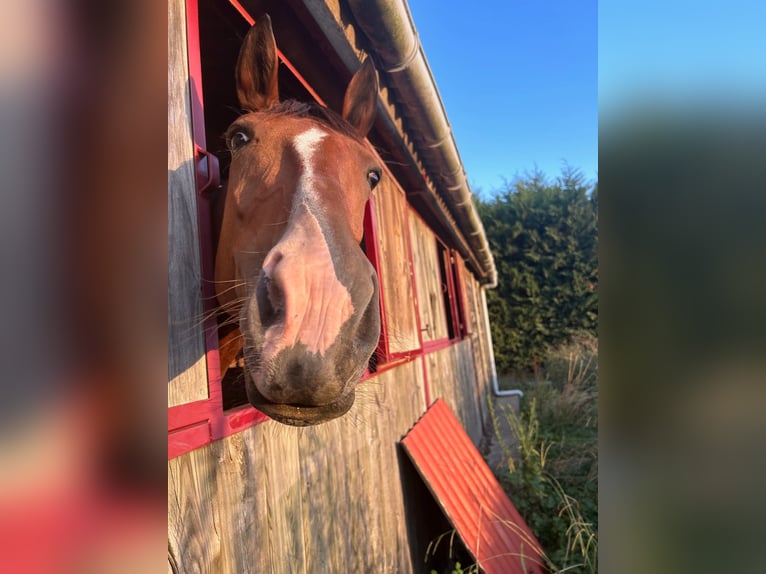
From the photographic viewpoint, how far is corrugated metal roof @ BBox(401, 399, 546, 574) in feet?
10.0

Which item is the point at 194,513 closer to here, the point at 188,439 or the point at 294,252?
the point at 188,439

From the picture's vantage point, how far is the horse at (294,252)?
82 centimetres

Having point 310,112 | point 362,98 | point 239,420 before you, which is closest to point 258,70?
point 310,112

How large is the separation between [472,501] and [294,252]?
3292mm

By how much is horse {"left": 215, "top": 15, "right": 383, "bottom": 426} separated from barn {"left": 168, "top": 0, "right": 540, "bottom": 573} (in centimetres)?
14

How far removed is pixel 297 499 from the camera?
1640 mm
